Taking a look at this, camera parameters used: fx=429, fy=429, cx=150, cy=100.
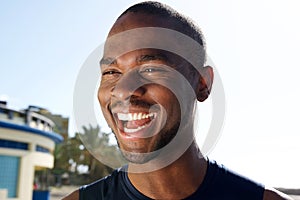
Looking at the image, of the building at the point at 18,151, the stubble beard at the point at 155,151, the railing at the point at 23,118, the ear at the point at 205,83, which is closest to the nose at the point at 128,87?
the stubble beard at the point at 155,151

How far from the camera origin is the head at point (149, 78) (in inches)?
51.6

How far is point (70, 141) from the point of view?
52125 millimetres

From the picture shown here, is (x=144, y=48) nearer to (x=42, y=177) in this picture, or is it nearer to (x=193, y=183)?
(x=193, y=183)

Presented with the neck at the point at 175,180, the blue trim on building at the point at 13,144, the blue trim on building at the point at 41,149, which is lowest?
the neck at the point at 175,180

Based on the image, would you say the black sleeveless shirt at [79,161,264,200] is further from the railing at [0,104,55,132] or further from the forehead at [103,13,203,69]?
the railing at [0,104,55,132]

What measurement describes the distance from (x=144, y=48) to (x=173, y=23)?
0.15m

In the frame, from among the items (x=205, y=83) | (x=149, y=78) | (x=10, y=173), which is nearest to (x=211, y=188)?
(x=205, y=83)

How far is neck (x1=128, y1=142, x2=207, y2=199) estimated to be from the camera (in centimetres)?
155

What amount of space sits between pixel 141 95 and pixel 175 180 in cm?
41

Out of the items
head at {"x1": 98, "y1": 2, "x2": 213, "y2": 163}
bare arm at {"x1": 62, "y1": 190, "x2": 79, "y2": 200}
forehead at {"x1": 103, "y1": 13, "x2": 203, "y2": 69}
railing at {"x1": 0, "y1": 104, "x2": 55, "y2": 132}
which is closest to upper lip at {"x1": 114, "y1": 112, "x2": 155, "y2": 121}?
head at {"x1": 98, "y1": 2, "x2": 213, "y2": 163}

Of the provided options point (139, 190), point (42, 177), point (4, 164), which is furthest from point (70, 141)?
point (139, 190)

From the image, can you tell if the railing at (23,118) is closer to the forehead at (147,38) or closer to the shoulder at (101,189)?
the shoulder at (101,189)

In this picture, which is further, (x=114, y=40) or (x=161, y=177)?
(x=161, y=177)

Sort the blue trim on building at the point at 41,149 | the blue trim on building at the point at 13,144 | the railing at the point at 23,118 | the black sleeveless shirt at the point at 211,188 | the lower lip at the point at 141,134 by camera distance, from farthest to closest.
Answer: the blue trim on building at the point at 41,149 → the railing at the point at 23,118 → the blue trim on building at the point at 13,144 → the black sleeveless shirt at the point at 211,188 → the lower lip at the point at 141,134
